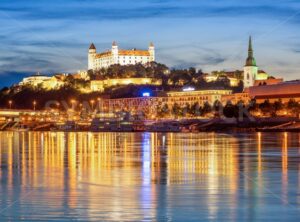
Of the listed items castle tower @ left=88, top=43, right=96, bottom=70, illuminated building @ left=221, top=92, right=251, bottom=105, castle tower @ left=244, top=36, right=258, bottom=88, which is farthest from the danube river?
castle tower @ left=88, top=43, right=96, bottom=70

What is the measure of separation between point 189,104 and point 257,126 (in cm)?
4478

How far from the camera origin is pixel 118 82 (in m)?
175

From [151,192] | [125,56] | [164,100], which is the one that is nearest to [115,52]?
[125,56]

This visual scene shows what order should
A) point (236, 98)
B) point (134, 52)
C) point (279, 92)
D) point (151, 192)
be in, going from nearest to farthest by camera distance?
point (151, 192), point (279, 92), point (236, 98), point (134, 52)

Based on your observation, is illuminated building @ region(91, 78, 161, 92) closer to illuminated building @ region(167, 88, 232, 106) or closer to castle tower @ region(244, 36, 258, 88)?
illuminated building @ region(167, 88, 232, 106)

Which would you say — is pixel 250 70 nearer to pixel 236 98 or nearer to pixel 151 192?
pixel 236 98

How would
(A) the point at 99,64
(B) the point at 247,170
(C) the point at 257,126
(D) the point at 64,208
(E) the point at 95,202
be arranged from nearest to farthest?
(D) the point at 64,208, (E) the point at 95,202, (B) the point at 247,170, (C) the point at 257,126, (A) the point at 99,64

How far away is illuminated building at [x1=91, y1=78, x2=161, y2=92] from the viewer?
172 metres

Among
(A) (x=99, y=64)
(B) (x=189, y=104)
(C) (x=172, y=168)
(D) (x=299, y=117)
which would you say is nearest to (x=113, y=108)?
(B) (x=189, y=104)

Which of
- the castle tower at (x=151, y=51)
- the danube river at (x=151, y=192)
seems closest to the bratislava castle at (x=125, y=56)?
the castle tower at (x=151, y=51)

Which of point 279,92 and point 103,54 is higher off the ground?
point 103,54

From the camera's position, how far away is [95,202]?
11.9 m

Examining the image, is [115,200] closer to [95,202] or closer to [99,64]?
[95,202]

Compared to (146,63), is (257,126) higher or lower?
lower
